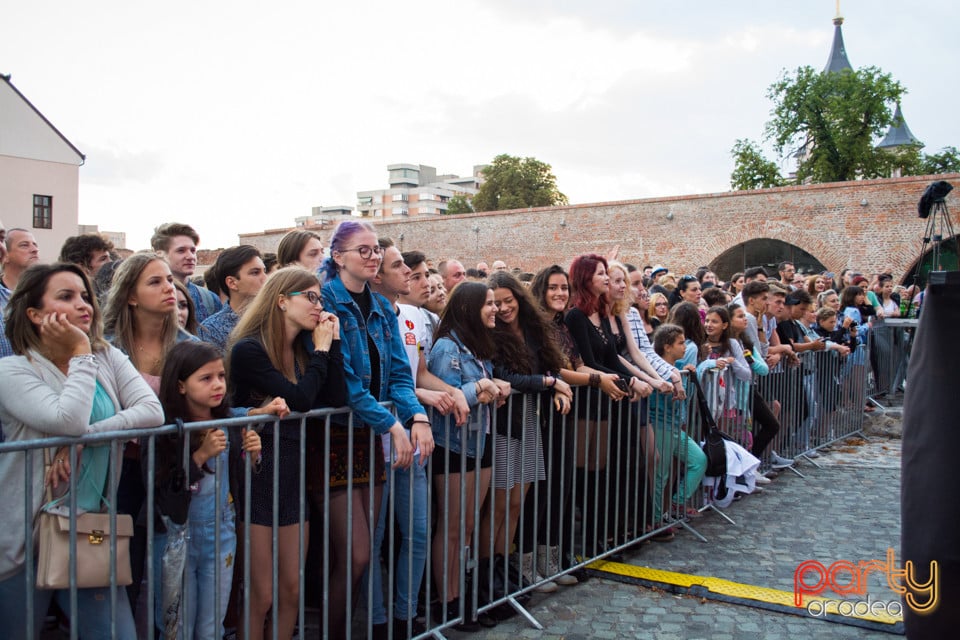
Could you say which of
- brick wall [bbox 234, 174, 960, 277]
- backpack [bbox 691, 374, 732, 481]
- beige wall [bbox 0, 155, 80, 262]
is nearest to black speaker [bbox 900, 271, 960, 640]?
backpack [bbox 691, 374, 732, 481]

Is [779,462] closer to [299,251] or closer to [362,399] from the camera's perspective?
[299,251]

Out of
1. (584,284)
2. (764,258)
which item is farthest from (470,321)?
(764,258)

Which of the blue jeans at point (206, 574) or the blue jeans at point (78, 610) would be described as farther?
the blue jeans at point (206, 574)

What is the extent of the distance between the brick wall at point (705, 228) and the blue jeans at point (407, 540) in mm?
25771

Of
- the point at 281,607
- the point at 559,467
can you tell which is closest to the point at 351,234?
the point at 281,607

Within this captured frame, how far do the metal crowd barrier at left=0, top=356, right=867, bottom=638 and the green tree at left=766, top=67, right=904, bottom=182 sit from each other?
4357cm

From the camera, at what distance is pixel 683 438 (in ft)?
20.0

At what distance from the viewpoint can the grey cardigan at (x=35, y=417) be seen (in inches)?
108

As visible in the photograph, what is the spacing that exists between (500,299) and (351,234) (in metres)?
1.36

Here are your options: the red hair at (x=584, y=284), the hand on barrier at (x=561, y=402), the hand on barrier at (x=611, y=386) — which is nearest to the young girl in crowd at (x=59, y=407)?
the hand on barrier at (x=561, y=402)

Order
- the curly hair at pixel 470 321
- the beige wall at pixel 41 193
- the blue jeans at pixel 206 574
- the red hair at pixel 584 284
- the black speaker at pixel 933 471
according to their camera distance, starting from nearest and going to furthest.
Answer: the black speaker at pixel 933 471 → the blue jeans at pixel 206 574 → the curly hair at pixel 470 321 → the red hair at pixel 584 284 → the beige wall at pixel 41 193

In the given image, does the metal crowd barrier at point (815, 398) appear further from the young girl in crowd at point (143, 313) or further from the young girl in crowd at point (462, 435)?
the young girl in crowd at point (143, 313)

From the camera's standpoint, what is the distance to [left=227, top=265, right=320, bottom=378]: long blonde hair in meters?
3.61

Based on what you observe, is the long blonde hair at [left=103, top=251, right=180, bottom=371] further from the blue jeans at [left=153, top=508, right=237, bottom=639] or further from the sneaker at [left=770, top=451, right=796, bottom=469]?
the sneaker at [left=770, top=451, right=796, bottom=469]
